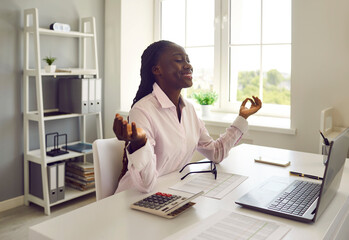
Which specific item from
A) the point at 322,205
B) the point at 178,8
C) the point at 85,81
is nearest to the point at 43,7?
the point at 85,81

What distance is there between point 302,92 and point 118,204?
1898 mm

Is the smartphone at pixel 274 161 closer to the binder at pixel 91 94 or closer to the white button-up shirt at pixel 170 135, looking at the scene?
the white button-up shirt at pixel 170 135

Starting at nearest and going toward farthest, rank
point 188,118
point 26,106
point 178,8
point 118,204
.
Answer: point 118,204, point 188,118, point 26,106, point 178,8

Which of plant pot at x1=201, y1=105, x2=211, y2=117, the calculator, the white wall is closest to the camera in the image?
the calculator

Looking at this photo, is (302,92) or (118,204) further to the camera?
(302,92)

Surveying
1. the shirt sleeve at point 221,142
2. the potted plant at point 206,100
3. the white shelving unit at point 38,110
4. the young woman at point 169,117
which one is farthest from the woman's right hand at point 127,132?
the potted plant at point 206,100

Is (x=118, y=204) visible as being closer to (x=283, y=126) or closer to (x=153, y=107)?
(x=153, y=107)

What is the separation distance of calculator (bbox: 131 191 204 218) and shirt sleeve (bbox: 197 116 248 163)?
1.90ft

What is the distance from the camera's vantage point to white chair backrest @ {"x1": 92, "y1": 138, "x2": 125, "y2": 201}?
4.94ft

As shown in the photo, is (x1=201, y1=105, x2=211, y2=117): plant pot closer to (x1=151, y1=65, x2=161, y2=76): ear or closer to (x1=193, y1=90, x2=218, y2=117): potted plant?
(x1=193, y1=90, x2=218, y2=117): potted plant

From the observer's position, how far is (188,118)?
1.80m

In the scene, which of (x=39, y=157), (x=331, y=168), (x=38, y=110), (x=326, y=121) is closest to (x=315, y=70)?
(x=326, y=121)

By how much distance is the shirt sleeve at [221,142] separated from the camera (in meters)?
1.77

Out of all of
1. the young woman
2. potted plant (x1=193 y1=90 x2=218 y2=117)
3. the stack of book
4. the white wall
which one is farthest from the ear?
the stack of book
